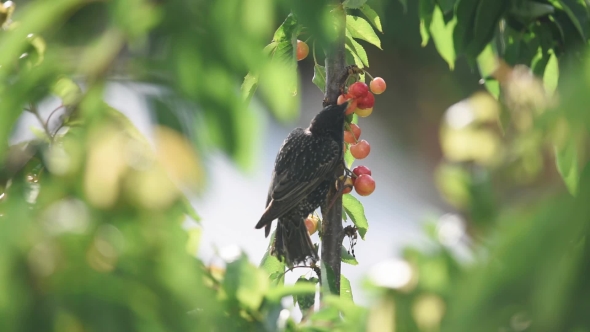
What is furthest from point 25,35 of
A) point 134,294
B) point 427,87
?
point 427,87

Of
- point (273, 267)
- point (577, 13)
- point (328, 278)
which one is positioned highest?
point (577, 13)

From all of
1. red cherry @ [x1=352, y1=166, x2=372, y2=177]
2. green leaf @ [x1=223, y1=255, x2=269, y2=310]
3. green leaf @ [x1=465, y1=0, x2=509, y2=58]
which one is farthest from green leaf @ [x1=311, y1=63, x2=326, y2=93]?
green leaf @ [x1=223, y1=255, x2=269, y2=310]

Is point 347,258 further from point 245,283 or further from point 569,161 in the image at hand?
point 569,161

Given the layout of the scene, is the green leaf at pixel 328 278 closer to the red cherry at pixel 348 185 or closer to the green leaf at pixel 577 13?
the red cherry at pixel 348 185

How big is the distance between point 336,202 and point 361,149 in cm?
30

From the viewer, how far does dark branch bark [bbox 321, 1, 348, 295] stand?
2.10 metres

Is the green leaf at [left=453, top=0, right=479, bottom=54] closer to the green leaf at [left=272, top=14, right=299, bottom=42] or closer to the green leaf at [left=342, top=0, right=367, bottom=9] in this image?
the green leaf at [left=342, top=0, right=367, bottom=9]

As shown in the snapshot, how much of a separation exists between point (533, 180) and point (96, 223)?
0.42m

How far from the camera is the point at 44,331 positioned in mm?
702

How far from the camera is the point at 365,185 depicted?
261 cm

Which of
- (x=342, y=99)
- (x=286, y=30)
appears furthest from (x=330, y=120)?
(x=286, y=30)

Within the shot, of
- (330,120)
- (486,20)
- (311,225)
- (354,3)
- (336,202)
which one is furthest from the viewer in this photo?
(330,120)

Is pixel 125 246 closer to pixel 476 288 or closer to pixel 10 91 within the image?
pixel 10 91

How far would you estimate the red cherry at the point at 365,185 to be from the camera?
2604 mm
